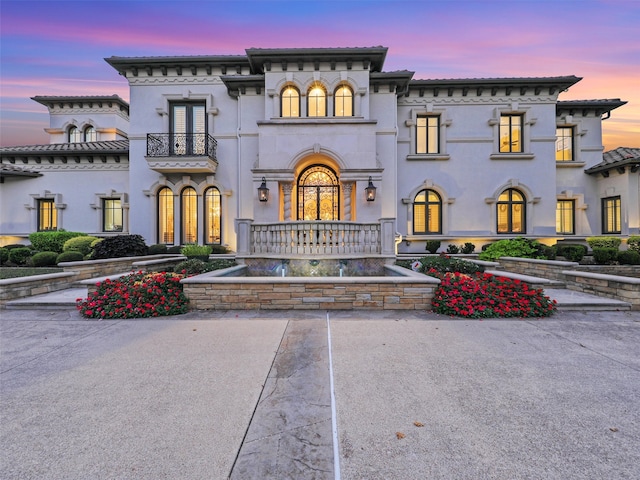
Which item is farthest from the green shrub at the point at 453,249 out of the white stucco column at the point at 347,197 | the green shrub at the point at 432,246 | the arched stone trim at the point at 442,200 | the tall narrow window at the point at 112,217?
the tall narrow window at the point at 112,217

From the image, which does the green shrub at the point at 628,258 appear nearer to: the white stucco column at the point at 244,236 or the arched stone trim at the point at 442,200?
the arched stone trim at the point at 442,200

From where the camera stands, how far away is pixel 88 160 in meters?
16.6

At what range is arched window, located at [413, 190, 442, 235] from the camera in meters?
15.8

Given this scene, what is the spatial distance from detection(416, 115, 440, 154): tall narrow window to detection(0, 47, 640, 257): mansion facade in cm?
6

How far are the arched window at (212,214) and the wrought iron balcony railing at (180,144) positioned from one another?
192cm

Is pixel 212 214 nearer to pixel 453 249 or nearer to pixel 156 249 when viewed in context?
pixel 156 249

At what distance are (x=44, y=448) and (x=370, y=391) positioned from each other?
276cm


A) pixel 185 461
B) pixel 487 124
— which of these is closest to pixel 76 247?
pixel 185 461

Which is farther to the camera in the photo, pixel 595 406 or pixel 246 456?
pixel 595 406

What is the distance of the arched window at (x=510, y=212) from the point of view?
15.7 meters

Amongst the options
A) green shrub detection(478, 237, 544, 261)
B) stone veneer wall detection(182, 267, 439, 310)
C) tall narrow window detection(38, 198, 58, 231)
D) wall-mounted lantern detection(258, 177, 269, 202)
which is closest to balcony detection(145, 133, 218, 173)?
wall-mounted lantern detection(258, 177, 269, 202)

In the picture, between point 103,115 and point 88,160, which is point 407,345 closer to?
point 88,160

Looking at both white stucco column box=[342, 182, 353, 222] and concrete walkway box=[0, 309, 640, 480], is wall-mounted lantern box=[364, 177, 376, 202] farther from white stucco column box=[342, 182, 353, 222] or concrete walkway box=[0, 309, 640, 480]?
concrete walkway box=[0, 309, 640, 480]

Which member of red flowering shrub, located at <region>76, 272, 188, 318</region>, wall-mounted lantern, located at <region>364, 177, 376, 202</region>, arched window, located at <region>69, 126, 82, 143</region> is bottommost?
red flowering shrub, located at <region>76, 272, 188, 318</region>
